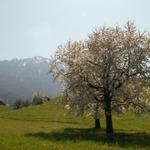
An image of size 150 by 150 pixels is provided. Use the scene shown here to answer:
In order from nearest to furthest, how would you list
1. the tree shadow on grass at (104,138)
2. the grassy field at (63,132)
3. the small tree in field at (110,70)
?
the grassy field at (63,132), the tree shadow on grass at (104,138), the small tree in field at (110,70)

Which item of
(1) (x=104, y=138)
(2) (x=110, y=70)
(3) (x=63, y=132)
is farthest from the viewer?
(3) (x=63, y=132)

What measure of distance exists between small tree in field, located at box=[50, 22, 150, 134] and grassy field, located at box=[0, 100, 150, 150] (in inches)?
190

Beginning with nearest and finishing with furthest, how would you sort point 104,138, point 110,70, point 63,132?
point 104,138 → point 110,70 → point 63,132

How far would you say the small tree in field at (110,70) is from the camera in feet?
181

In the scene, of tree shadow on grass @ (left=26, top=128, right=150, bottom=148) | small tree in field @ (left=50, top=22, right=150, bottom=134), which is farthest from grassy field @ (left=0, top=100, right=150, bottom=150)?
small tree in field @ (left=50, top=22, right=150, bottom=134)

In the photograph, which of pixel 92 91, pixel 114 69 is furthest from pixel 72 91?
pixel 114 69

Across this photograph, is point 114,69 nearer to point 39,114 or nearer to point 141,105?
point 141,105

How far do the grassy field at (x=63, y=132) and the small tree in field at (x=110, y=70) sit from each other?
4.82 meters

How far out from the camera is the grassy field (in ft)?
126

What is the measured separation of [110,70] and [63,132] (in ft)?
42.5

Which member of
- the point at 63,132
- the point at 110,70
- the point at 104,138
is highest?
the point at 110,70

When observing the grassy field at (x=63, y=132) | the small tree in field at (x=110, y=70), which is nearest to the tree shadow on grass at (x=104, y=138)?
the grassy field at (x=63, y=132)

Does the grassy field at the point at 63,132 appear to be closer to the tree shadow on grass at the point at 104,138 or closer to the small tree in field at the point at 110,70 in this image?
the tree shadow on grass at the point at 104,138

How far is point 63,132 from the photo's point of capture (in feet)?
201
